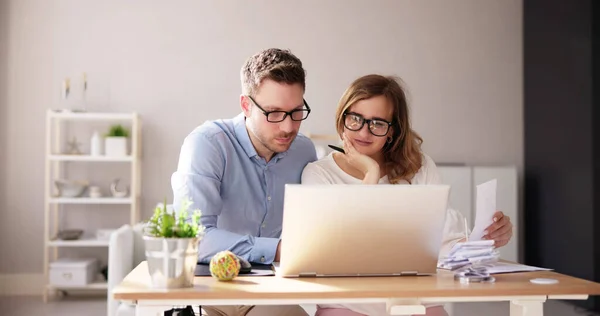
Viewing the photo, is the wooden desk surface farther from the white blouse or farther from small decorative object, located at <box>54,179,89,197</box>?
small decorative object, located at <box>54,179,89,197</box>

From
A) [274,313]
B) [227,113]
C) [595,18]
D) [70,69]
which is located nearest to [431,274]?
[274,313]

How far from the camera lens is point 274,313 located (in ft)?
7.50

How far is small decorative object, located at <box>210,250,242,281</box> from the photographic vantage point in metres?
1.66

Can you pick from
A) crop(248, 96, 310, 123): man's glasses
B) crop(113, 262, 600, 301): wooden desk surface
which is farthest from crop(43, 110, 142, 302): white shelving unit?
crop(113, 262, 600, 301): wooden desk surface

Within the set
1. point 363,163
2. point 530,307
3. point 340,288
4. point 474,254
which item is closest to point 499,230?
point 474,254

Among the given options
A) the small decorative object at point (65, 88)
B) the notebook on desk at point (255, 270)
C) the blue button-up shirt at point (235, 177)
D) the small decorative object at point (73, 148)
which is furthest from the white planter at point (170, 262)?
the small decorative object at point (65, 88)

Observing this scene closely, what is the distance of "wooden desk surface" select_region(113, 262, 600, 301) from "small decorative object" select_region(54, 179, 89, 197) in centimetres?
408

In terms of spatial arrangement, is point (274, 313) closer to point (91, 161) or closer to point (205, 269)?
point (205, 269)

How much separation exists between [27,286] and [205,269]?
4.56 meters

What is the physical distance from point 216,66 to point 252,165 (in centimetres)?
382

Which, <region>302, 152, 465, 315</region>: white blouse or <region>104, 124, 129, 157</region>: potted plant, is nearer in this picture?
<region>302, 152, 465, 315</region>: white blouse

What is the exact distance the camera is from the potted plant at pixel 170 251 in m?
1.55

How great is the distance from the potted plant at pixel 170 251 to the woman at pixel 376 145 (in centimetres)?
80

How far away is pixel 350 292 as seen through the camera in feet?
5.03
